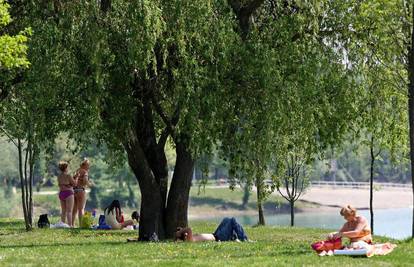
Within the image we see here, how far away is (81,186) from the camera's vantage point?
26.1 metres

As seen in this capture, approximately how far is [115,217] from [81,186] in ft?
6.12

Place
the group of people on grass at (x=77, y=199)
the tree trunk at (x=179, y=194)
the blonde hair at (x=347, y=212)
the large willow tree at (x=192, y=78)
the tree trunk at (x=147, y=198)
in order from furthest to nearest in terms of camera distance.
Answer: the group of people on grass at (x=77, y=199) < the tree trunk at (x=179, y=194) < the tree trunk at (x=147, y=198) < the large willow tree at (x=192, y=78) < the blonde hair at (x=347, y=212)

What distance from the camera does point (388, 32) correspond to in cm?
1839

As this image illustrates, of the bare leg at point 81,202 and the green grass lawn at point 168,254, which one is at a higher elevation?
the bare leg at point 81,202

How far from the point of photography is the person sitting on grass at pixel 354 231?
573 inches

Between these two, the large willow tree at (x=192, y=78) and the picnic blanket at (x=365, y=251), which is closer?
the picnic blanket at (x=365, y=251)

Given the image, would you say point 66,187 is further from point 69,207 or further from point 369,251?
point 369,251

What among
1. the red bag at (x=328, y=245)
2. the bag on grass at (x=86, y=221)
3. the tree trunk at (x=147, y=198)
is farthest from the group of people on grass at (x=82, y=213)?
the red bag at (x=328, y=245)

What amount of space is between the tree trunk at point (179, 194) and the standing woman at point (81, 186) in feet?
18.9

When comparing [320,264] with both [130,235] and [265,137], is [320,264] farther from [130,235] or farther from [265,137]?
[130,235]

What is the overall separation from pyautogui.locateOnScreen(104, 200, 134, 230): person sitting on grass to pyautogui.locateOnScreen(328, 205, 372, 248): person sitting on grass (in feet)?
37.1

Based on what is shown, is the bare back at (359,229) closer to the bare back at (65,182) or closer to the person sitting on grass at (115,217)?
the person sitting on grass at (115,217)

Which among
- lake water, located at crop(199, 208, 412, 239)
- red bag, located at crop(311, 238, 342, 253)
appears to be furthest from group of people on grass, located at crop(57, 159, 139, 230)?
Answer: lake water, located at crop(199, 208, 412, 239)

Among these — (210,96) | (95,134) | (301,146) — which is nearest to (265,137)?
(210,96)
